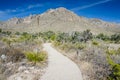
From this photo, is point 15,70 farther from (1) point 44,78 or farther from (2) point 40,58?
(2) point 40,58

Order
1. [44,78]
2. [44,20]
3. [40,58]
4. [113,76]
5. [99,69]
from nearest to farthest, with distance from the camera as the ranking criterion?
[113,76], [44,78], [99,69], [40,58], [44,20]

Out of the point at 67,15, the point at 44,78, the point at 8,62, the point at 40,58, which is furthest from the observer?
the point at 67,15

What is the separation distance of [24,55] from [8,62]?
1.98 m

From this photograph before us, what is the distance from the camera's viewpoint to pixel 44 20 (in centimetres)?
18100

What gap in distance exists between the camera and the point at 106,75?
9211 millimetres

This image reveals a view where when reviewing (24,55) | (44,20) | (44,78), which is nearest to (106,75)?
(44,78)

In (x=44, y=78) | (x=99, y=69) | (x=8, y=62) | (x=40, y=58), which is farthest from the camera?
(x=40, y=58)

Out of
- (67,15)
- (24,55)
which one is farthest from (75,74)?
(67,15)

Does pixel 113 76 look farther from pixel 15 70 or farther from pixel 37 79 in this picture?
pixel 15 70

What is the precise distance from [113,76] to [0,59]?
26.7 ft

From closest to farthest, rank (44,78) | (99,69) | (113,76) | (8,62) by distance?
1. (113,76)
2. (44,78)
3. (99,69)
4. (8,62)

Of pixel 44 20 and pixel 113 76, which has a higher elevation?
pixel 44 20

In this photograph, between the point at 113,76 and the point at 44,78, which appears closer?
the point at 113,76

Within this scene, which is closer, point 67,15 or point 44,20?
point 44,20
